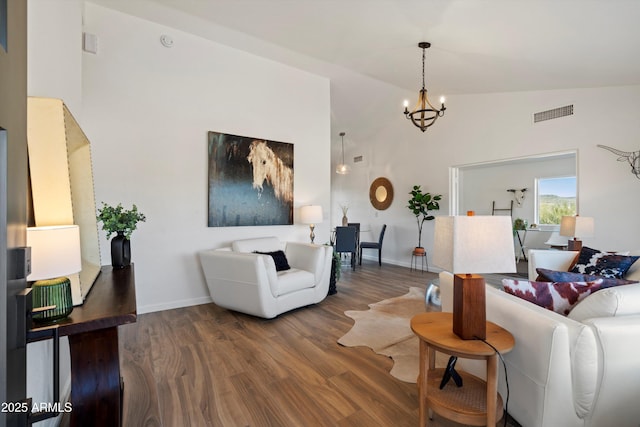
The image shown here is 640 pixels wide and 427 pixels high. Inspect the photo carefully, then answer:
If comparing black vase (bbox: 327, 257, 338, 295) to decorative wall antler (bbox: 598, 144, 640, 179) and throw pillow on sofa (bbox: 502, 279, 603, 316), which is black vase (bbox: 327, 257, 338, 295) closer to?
throw pillow on sofa (bbox: 502, 279, 603, 316)

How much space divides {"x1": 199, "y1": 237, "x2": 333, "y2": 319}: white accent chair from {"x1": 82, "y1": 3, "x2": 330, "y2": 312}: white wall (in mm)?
480

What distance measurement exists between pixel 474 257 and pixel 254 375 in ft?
5.66

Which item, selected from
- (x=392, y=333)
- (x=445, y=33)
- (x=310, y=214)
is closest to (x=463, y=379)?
(x=392, y=333)

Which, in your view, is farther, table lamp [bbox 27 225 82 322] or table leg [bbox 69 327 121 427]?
table leg [bbox 69 327 121 427]

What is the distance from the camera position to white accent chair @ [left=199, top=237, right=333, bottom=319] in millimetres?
3123

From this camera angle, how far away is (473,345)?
4.65 ft

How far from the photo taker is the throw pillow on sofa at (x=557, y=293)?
163cm

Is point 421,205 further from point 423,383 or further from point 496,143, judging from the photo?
point 423,383

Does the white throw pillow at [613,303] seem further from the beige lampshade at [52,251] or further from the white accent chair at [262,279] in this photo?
the white accent chair at [262,279]

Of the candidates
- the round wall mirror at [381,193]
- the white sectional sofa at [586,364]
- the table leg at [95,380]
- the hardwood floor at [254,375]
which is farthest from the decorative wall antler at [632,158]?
the table leg at [95,380]

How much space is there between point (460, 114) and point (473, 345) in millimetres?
5141

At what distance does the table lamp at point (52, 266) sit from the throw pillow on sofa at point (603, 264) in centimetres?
374

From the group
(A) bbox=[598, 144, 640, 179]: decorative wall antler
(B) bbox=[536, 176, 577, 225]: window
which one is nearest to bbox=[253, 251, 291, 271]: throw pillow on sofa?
(A) bbox=[598, 144, 640, 179]: decorative wall antler

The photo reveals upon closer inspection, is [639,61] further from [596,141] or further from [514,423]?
[514,423]
